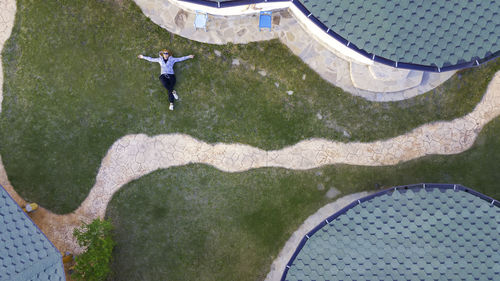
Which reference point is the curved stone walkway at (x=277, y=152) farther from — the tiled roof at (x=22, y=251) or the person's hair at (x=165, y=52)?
the person's hair at (x=165, y=52)

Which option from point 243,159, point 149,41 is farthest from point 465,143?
point 149,41

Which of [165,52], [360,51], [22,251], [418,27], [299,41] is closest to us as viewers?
[418,27]

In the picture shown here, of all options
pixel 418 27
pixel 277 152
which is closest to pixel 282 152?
pixel 277 152

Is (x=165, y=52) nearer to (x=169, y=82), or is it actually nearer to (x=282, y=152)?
(x=169, y=82)

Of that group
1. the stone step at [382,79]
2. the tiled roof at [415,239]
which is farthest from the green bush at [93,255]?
the stone step at [382,79]

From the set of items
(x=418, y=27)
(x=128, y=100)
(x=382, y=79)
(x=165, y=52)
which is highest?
(x=418, y=27)

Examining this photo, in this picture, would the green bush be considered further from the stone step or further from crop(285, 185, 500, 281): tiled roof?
the stone step
